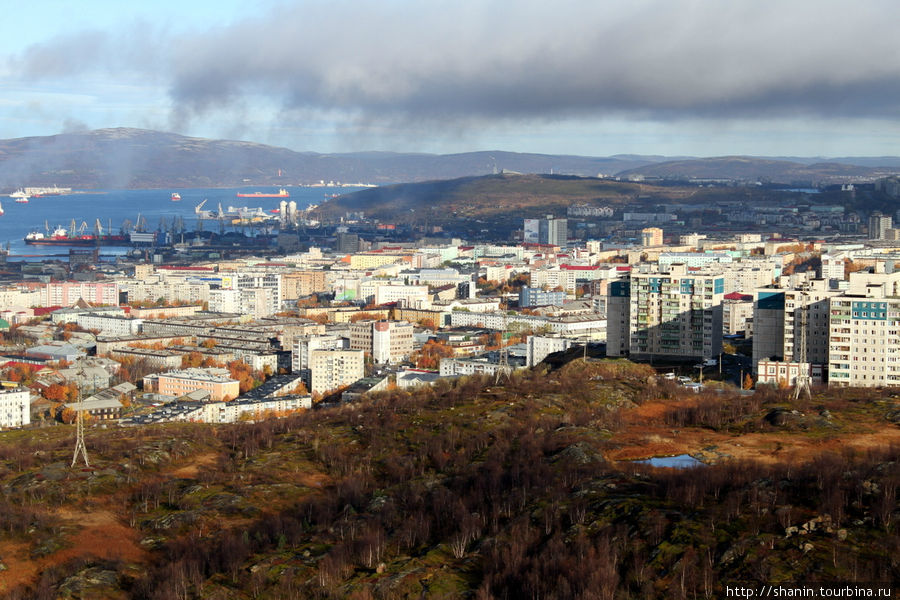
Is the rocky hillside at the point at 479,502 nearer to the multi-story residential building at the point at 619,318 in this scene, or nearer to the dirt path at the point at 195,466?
the dirt path at the point at 195,466

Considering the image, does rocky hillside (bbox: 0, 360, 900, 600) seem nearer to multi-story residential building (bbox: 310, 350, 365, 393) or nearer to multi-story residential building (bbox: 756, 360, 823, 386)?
multi-story residential building (bbox: 756, 360, 823, 386)

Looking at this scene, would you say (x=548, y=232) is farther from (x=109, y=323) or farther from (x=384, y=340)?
(x=384, y=340)

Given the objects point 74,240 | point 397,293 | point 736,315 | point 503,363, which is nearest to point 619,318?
point 503,363

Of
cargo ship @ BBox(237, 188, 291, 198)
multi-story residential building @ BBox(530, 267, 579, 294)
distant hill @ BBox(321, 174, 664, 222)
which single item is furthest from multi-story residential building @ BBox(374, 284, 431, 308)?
cargo ship @ BBox(237, 188, 291, 198)

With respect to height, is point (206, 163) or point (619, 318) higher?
point (206, 163)

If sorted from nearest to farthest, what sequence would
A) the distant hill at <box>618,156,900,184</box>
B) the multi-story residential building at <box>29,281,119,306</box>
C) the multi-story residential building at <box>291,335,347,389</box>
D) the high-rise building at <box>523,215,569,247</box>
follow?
the multi-story residential building at <box>291,335,347,389</box> < the multi-story residential building at <box>29,281,119,306</box> < the high-rise building at <box>523,215,569,247</box> < the distant hill at <box>618,156,900,184</box>

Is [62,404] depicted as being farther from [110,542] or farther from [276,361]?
[110,542]

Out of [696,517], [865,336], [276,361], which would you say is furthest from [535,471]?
[276,361]
